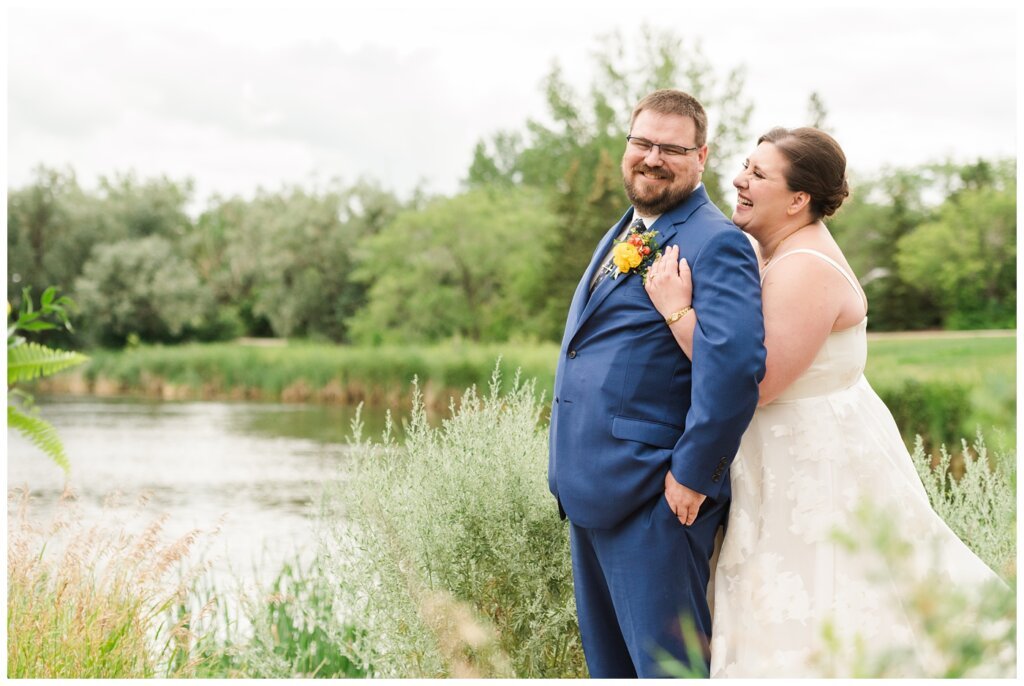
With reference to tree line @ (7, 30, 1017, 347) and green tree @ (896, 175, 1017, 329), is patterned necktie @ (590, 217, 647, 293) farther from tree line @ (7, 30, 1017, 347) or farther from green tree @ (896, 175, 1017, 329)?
green tree @ (896, 175, 1017, 329)

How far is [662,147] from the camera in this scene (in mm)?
2930

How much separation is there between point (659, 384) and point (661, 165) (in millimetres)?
655

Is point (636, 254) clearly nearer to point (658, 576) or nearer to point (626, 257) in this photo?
point (626, 257)

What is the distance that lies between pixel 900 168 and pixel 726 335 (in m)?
41.7

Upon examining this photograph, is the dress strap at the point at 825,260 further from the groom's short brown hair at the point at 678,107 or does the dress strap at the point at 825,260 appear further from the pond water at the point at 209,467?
the pond water at the point at 209,467

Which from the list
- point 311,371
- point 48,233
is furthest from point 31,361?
point 48,233

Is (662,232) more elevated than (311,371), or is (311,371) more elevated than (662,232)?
(662,232)

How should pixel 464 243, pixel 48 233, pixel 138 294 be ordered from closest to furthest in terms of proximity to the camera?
pixel 464 243, pixel 138 294, pixel 48 233

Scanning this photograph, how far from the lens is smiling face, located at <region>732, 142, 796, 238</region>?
2910 millimetres

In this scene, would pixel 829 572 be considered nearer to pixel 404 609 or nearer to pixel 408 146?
pixel 404 609

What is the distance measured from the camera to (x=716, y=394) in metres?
2.61

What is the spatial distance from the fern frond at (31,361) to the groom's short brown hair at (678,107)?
2468 mm

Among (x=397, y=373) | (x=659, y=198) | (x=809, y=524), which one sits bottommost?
(x=397, y=373)

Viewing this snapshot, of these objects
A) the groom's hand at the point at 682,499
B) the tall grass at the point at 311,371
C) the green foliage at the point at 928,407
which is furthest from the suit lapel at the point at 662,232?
the tall grass at the point at 311,371
